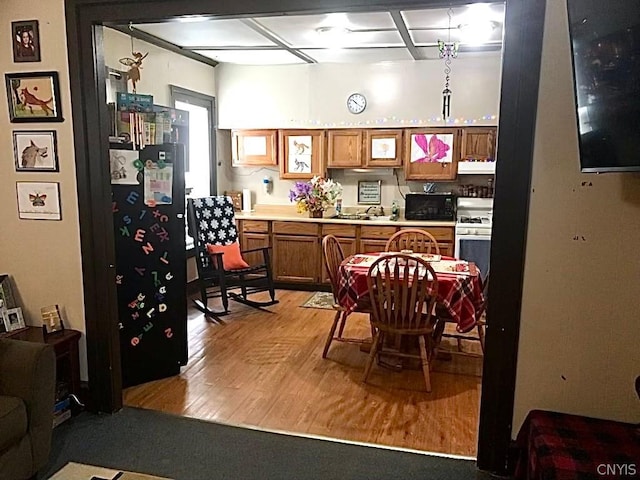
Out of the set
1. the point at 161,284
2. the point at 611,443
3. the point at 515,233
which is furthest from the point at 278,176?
the point at 611,443

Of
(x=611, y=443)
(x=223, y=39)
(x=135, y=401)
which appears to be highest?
(x=223, y=39)

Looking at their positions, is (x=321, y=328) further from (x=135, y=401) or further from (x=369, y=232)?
(x=135, y=401)

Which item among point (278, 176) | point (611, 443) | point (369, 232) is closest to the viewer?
point (611, 443)

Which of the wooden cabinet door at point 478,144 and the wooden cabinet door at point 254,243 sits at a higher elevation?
the wooden cabinet door at point 478,144

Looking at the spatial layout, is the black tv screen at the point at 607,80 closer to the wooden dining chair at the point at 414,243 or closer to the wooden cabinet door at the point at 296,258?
the wooden dining chair at the point at 414,243

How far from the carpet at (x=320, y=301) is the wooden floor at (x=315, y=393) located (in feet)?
2.68

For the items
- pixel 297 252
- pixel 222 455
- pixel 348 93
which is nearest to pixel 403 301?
pixel 222 455

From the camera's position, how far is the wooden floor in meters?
2.81

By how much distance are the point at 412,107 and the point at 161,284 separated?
3.47 m

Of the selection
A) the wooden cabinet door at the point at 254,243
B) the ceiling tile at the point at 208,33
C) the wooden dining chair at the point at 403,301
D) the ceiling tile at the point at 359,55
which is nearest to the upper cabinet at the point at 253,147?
the wooden cabinet door at the point at 254,243

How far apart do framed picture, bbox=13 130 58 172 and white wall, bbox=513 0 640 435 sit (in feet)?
7.93

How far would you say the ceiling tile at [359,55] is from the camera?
498cm

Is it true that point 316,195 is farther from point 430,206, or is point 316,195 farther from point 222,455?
point 222,455

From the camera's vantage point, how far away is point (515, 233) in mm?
2211
